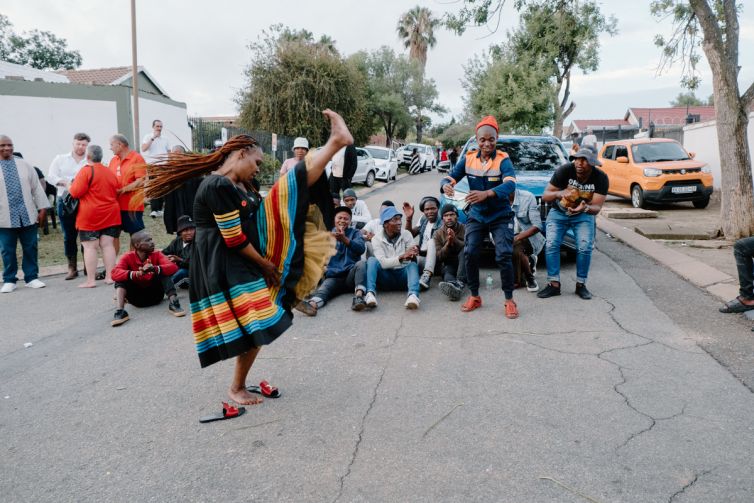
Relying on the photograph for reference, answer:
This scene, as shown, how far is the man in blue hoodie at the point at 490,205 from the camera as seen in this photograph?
6062 millimetres

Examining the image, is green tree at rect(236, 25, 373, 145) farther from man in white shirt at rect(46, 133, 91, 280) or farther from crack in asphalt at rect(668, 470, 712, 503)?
crack in asphalt at rect(668, 470, 712, 503)

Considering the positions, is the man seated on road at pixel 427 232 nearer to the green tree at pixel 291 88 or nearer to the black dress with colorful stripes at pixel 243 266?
the black dress with colorful stripes at pixel 243 266

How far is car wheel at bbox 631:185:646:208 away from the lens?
15.4m

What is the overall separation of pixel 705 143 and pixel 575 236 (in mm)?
15764

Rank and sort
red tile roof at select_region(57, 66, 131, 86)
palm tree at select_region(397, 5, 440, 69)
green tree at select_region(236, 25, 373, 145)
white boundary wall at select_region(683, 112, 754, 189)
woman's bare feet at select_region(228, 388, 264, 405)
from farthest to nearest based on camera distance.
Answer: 1. palm tree at select_region(397, 5, 440, 69)
2. red tile roof at select_region(57, 66, 131, 86)
3. green tree at select_region(236, 25, 373, 145)
4. white boundary wall at select_region(683, 112, 754, 189)
5. woman's bare feet at select_region(228, 388, 264, 405)

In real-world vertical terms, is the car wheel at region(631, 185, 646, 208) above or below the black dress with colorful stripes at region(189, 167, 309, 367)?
above

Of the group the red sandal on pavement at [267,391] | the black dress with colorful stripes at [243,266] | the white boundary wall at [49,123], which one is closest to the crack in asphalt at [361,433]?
the red sandal on pavement at [267,391]

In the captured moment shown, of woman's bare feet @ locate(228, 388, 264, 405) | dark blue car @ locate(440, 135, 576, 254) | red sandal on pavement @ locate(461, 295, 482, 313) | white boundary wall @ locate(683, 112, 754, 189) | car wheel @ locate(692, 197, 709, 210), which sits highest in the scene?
white boundary wall @ locate(683, 112, 754, 189)

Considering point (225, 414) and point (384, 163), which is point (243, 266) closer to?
point (225, 414)

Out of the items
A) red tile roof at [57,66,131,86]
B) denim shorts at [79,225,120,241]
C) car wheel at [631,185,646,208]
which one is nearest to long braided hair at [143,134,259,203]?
denim shorts at [79,225,120,241]

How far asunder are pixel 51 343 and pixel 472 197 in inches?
168

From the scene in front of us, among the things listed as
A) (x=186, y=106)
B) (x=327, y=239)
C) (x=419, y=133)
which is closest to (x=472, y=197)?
(x=327, y=239)

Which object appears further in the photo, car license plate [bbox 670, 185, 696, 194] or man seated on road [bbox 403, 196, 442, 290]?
car license plate [bbox 670, 185, 696, 194]

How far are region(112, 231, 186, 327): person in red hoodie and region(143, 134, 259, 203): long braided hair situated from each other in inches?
116
